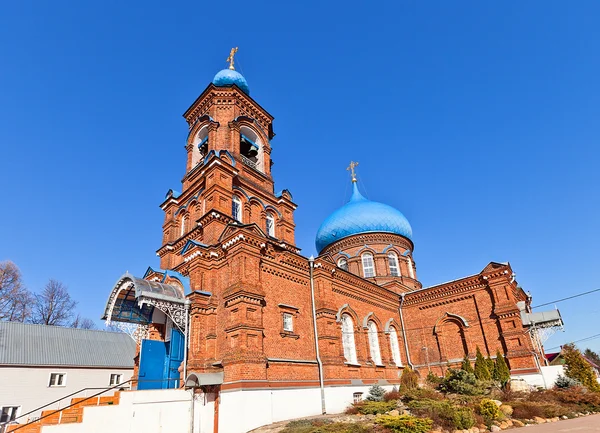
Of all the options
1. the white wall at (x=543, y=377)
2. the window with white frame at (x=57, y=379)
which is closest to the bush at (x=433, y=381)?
the white wall at (x=543, y=377)

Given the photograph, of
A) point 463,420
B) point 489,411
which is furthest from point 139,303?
point 489,411

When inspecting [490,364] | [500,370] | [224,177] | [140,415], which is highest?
[224,177]

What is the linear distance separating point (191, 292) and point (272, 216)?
638cm

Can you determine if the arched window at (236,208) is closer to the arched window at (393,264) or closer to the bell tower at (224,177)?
the bell tower at (224,177)

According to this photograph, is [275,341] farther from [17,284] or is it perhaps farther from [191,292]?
[17,284]

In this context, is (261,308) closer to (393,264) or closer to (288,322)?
(288,322)

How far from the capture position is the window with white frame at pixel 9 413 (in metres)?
16.6

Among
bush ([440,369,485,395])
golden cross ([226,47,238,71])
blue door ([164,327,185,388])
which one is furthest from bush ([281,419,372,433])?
golden cross ([226,47,238,71])

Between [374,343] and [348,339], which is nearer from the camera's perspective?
[348,339]

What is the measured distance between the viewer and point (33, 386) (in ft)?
58.7

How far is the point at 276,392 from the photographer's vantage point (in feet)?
37.3

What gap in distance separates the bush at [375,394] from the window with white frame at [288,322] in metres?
4.28

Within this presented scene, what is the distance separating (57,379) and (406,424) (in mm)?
18908

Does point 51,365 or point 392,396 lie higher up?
point 51,365
